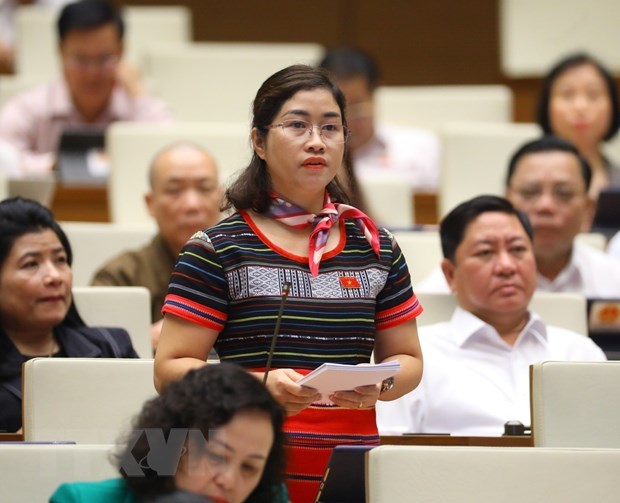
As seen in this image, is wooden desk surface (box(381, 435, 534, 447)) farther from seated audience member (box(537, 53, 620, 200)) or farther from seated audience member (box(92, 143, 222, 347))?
seated audience member (box(537, 53, 620, 200))

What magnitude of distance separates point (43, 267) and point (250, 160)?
25.8 inches

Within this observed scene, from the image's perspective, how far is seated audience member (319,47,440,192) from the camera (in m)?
4.30

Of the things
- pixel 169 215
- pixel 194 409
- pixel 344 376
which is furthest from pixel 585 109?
pixel 194 409

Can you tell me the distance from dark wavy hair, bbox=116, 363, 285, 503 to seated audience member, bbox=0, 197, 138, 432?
0.98 m

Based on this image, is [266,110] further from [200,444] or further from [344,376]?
[200,444]

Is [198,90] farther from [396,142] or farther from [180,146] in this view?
[180,146]

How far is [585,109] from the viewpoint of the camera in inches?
162

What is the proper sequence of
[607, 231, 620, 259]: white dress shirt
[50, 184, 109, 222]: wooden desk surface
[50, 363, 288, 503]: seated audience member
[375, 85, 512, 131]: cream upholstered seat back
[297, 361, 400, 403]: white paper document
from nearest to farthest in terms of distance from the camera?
1. [50, 363, 288, 503]: seated audience member
2. [297, 361, 400, 403]: white paper document
3. [607, 231, 620, 259]: white dress shirt
4. [50, 184, 109, 222]: wooden desk surface
5. [375, 85, 512, 131]: cream upholstered seat back

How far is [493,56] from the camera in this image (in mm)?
5598

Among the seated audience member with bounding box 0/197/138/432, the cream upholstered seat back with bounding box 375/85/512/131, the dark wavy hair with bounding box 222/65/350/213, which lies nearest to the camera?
the dark wavy hair with bounding box 222/65/350/213

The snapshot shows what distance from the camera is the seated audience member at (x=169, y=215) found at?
10.1 ft

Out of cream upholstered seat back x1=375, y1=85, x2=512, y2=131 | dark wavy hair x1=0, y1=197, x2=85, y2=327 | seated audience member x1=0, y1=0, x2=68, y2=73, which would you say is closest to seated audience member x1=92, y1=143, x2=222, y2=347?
dark wavy hair x1=0, y1=197, x2=85, y2=327

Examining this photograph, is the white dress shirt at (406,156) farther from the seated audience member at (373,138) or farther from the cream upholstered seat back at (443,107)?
the cream upholstered seat back at (443,107)

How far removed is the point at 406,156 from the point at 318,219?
2.62m
